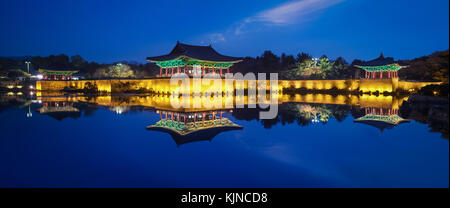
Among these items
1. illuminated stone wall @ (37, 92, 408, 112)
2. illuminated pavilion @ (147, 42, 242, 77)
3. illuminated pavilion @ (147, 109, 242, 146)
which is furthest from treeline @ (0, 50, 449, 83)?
illuminated pavilion @ (147, 109, 242, 146)

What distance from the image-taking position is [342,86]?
26750 millimetres

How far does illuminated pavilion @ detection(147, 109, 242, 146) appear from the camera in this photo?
710 cm

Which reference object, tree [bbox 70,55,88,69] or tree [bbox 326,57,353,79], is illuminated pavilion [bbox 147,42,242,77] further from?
tree [bbox 70,55,88,69]

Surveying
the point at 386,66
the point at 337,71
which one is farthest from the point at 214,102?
the point at 337,71

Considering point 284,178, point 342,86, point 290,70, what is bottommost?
point 284,178

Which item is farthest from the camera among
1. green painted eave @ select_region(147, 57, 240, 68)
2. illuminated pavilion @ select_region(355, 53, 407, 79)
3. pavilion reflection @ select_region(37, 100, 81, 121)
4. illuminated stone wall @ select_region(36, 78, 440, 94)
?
illuminated pavilion @ select_region(355, 53, 407, 79)

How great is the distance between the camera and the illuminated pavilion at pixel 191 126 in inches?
280

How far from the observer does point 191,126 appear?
8.55 metres

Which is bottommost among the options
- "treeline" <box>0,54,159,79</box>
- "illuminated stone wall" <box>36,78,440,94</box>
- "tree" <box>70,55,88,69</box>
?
"illuminated stone wall" <box>36,78,440,94</box>

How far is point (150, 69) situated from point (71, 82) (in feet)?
44.2

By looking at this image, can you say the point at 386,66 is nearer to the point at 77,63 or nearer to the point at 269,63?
the point at 269,63
